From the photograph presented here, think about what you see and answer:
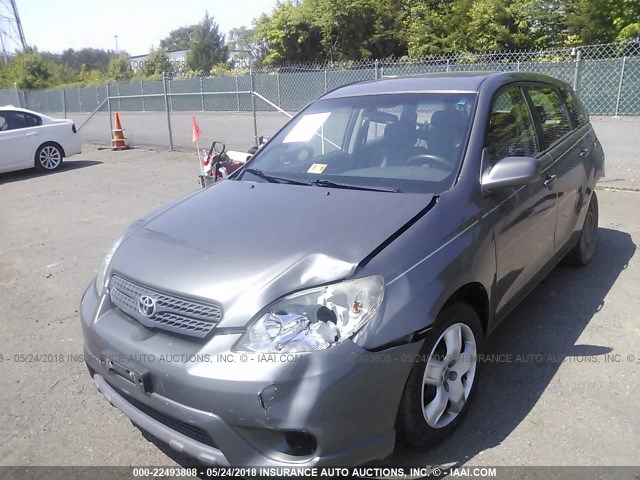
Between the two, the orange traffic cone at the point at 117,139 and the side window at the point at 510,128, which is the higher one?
the side window at the point at 510,128

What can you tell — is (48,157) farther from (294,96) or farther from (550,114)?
(550,114)

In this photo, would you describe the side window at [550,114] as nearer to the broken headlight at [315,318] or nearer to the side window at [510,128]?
the side window at [510,128]

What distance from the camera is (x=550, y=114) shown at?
427 centimetres

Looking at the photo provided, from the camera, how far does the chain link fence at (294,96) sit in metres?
12.6

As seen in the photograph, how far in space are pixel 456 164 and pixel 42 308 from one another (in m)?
3.75

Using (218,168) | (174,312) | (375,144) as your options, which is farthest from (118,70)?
(174,312)

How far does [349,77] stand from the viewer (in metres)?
16.1

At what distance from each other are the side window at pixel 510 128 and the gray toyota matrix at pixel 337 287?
2 centimetres

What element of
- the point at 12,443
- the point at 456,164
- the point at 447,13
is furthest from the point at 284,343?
the point at 447,13

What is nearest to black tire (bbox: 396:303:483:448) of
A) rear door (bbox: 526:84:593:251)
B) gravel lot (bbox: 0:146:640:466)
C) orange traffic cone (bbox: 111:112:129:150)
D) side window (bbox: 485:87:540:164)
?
gravel lot (bbox: 0:146:640:466)

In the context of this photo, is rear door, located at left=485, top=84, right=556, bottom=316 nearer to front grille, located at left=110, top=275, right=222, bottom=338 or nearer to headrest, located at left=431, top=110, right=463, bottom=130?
headrest, located at left=431, top=110, right=463, bottom=130

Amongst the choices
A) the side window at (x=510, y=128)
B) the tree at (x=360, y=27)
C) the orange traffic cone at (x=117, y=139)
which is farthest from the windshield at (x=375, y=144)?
the tree at (x=360, y=27)

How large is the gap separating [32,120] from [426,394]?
40.1ft

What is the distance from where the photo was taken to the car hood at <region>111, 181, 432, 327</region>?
2342 millimetres
